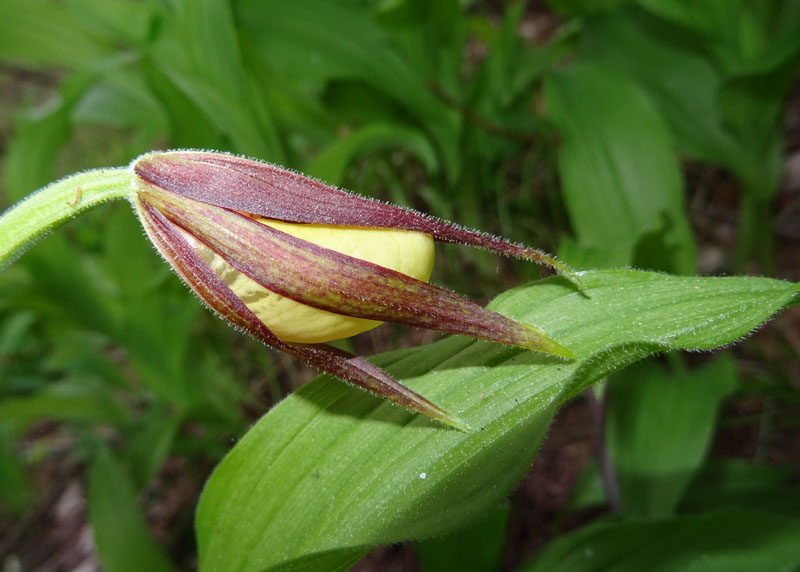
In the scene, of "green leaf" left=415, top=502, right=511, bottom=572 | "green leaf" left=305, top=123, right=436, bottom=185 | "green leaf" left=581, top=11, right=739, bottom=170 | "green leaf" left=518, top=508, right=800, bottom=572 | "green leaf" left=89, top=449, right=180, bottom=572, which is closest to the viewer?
"green leaf" left=518, top=508, right=800, bottom=572


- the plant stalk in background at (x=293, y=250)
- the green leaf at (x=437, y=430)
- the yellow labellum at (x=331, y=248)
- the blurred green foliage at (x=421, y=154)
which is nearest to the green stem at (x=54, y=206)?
the plant stalk in background at (x=293, y=250)

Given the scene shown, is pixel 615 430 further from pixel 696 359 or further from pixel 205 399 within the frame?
pixel 205 399

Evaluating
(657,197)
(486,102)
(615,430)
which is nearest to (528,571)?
(615,430)

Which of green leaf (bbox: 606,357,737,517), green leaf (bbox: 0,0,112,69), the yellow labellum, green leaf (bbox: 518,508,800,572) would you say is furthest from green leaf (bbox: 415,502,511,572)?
green leaf (bbox: 0,0,112,69)

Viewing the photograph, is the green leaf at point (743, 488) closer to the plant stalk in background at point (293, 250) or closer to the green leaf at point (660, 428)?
the green leaf at point (660, 428)

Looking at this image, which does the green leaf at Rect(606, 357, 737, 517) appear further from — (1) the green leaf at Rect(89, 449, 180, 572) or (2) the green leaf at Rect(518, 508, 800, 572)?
(1) the green leaf at Rect(89, 449, 180, 572)

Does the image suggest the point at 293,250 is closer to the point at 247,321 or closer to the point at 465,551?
the point at 247,321
